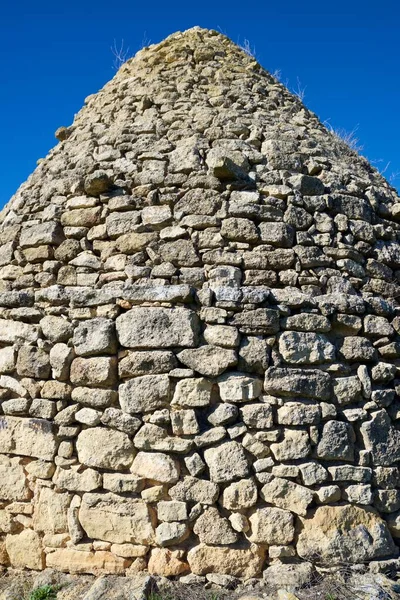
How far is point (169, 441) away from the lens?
3629mm

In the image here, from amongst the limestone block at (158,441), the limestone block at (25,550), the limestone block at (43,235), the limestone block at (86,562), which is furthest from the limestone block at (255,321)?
the limestone block at (25,550)

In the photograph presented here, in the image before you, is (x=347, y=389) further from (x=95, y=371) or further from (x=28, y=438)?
(x=28, y=438)

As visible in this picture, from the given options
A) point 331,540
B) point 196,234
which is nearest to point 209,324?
point 196,234

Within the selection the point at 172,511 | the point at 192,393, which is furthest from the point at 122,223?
the point at 172,511

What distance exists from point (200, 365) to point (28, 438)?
4.76ft

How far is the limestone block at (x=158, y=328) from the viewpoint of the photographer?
148 inches

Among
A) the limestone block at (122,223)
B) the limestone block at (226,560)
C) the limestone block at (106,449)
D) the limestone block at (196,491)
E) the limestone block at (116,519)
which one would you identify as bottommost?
the limestone block at (226,560)

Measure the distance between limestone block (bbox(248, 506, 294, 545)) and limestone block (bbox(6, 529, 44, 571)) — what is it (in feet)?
5.21

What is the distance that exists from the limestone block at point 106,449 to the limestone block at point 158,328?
65 cm

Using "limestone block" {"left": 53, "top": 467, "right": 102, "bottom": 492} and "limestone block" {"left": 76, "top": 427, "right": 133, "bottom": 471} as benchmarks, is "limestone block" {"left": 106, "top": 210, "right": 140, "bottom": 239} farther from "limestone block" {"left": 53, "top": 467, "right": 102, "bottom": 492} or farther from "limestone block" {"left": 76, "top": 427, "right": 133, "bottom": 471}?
"limestone block" {"left": 53, "top": 467, "right": 102, "bottom": 492}

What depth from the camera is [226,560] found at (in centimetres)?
353

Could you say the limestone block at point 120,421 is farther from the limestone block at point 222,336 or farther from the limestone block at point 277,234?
the limestone block at point 277,234

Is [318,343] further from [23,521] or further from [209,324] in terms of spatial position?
[23,521]

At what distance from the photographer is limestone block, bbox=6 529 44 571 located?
3855mm
